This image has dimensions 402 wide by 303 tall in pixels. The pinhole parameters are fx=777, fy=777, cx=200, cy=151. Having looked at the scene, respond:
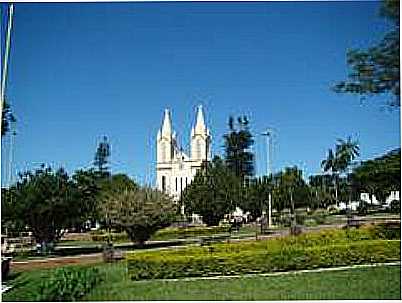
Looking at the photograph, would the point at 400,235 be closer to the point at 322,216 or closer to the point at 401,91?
the point at 401,91

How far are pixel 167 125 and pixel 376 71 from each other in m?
2.31

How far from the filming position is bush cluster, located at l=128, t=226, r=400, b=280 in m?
8.20

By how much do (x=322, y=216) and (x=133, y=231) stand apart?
2565 mm

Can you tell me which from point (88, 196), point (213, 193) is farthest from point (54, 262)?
point (213, 193)

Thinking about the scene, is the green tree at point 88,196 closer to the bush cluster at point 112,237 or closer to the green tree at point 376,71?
the bush cluster at point 112,237

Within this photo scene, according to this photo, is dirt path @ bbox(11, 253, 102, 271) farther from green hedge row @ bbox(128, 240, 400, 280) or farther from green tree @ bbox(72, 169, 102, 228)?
green tree @ bbox(72, 169, 102, 228)

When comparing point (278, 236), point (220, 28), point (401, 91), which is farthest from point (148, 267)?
point (401, 91)

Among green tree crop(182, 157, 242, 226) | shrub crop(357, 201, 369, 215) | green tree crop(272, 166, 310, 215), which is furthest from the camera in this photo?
green tree crop(182, 157, 242, 226)

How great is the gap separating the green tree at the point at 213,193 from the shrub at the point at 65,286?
3.13 m

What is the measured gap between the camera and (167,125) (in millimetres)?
8359

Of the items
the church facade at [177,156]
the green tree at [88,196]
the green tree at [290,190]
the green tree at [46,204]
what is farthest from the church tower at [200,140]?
the green tree at [46,204]

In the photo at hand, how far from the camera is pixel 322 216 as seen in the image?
1055 cm

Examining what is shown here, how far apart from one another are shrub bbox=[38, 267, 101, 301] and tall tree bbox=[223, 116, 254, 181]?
7.30ft

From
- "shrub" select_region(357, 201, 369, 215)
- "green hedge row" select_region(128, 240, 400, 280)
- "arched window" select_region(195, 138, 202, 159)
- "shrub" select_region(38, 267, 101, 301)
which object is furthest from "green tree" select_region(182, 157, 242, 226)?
"shrub" select_region(38, 267, 101, 301)
